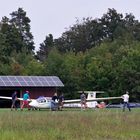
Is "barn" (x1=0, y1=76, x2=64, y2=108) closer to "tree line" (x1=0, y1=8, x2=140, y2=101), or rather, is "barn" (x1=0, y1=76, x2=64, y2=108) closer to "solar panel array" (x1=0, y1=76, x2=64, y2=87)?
"solar panel array" (x1=0, y1=76, x2=64, y2=87)

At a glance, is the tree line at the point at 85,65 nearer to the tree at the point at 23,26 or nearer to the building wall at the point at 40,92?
the building wall at the point at 40,92

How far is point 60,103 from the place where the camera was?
48.1 metres

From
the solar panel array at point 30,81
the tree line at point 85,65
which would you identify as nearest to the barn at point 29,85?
the solar panel array at point 30,81

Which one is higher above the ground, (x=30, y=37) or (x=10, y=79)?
(x=30, y=37)

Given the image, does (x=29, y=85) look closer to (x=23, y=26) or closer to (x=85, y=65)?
(x=85, y=65)

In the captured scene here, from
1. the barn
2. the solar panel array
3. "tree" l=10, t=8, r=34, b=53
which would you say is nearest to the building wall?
the barn

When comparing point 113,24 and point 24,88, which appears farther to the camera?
point 113,24

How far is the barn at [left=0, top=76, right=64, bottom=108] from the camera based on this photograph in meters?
66.8

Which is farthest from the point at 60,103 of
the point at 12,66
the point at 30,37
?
the point at 30,37

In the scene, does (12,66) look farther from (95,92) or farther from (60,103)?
(60,103)

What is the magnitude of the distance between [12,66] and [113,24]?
4783cm

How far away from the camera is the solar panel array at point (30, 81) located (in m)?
66.8

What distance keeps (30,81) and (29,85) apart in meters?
0.95

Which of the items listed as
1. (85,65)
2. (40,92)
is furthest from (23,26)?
(40,92)
